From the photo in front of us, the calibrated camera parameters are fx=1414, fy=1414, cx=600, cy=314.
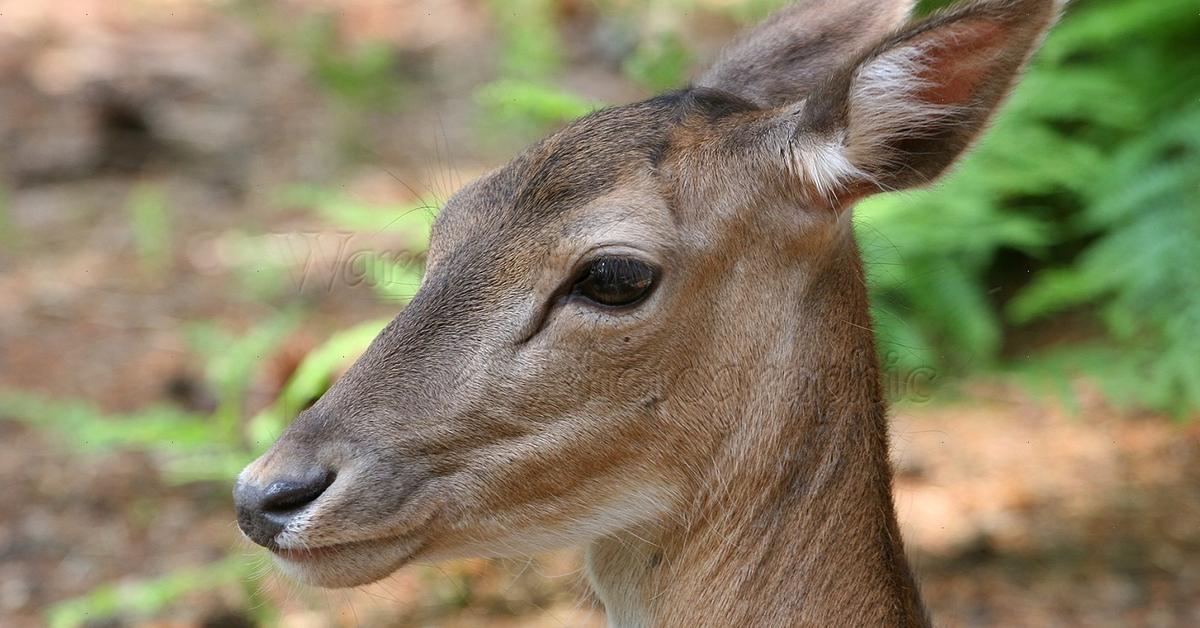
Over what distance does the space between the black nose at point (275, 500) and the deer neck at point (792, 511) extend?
0.81m

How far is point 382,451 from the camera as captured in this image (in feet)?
10.9

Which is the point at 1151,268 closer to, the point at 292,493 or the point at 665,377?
the point at 665,377

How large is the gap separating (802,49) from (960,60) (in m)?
1.00

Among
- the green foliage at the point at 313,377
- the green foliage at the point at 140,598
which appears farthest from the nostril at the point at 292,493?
the green foliage at the point at 313,377

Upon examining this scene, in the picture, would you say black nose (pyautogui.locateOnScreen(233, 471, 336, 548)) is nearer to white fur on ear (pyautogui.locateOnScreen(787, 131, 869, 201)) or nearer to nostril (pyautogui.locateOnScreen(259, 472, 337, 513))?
nostril (pyautogui.locateOnScreen(259, 472, 337, 513))

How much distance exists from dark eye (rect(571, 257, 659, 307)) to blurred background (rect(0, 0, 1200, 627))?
4.19 feet

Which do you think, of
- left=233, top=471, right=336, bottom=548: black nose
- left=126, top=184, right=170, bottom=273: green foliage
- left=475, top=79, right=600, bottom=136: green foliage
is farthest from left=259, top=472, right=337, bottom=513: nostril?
left=126, top=184, right=170, bottom=273: green foliage

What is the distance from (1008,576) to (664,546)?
2680 millimetres

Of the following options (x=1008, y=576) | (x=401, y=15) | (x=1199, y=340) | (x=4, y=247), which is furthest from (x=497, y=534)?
(x=401, y=15)

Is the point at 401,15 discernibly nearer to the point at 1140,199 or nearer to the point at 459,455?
the point at 1140,199

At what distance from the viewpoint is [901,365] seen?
19.2 ft

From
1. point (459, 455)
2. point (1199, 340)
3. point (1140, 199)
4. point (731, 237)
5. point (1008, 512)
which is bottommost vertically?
point (1008, 512)

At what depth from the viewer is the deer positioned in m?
3.31

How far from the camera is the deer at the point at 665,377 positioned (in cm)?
331
